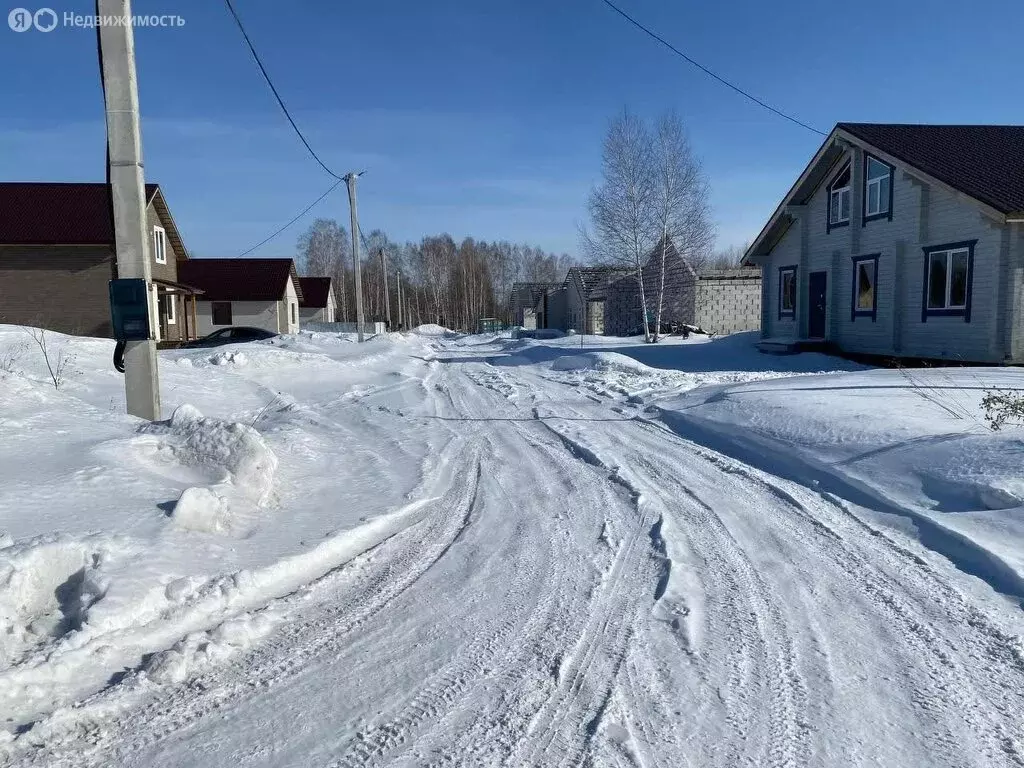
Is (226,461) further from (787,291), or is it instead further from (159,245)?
(159,245)

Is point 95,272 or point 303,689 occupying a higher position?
point 95,272

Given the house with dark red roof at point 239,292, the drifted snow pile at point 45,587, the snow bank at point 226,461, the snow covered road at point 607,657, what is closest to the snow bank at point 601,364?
the snow covered road at point 607,657

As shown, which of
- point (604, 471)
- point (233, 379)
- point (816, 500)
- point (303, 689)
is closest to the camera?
point (303, 689)

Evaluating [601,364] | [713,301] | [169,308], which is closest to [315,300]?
[169,308]

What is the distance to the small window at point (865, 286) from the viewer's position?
65.4 feet

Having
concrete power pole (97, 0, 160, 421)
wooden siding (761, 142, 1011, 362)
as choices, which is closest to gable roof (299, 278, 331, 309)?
wooden siding (761, 142, 1011, 362)

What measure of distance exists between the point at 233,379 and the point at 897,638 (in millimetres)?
12242

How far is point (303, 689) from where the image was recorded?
328 centimetres

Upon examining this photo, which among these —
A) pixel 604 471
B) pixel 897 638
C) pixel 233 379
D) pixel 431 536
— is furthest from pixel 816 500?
pixel 233 379

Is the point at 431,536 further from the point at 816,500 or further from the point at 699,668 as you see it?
the point at 816,500

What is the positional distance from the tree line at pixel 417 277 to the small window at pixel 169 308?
44.3 m

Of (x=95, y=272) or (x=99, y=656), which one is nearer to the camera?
(x=99, y=656)

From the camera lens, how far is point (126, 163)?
731 cm

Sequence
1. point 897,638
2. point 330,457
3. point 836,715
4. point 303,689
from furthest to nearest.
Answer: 1. point 330,457
2. point 897,638
3. point 303,689
4. point 836,715
